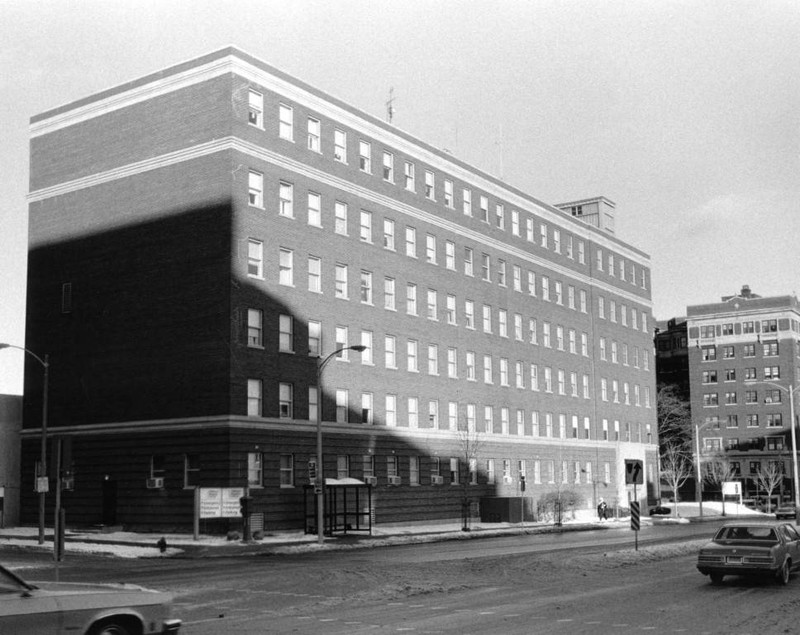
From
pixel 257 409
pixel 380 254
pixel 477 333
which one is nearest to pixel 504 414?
pixel 477 333

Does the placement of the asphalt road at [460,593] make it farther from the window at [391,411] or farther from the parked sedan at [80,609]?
the window at [391,411]

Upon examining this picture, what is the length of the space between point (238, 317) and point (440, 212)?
2283 cm

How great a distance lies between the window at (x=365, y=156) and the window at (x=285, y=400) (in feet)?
49.5

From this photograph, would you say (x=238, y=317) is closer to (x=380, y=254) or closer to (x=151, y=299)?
(x=151, y=299)

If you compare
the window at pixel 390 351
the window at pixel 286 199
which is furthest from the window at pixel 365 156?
the window at pixel 390 351

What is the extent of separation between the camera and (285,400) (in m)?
55.5

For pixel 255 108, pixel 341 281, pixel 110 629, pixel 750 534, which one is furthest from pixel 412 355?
pixel 110 629

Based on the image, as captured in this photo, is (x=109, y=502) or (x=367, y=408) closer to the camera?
(x=109, y=502)

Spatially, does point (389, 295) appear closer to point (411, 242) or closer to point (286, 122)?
point (411, 242)

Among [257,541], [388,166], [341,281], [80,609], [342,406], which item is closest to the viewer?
[80,609]

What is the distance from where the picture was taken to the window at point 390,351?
64.4 meters

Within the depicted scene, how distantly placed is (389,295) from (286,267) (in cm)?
1029

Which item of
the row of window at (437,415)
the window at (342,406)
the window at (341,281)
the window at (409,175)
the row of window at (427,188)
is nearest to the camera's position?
the row of window at (437,415)

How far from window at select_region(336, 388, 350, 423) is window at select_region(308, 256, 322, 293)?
585 centimetres
